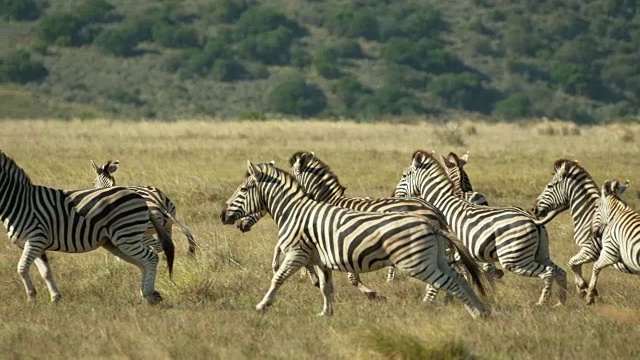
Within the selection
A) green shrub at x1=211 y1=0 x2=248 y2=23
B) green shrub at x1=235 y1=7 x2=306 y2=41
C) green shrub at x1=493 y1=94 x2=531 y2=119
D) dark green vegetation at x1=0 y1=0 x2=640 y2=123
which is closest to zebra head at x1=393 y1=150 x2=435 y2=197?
dark green vegetation at x1=0 y1=0 x2=640 y2=123

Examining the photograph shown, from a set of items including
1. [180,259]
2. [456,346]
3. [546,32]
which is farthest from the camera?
[546,32]

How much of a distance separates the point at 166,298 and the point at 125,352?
275 centimetres

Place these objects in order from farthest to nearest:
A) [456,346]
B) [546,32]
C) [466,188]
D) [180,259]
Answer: [546,32] → [466,188] → [180,259] → [456,346]

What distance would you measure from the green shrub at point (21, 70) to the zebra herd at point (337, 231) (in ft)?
178

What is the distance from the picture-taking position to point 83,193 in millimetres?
11453

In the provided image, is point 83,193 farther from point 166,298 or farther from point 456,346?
point 456,346

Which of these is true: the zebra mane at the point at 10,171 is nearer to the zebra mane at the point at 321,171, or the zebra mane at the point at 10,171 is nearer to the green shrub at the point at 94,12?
the zebra mane at the point at 321,171

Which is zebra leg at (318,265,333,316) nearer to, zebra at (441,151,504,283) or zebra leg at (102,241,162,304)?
zebra leg at (102,241,162,304)

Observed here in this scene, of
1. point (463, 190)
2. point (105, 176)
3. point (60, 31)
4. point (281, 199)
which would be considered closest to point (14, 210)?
point (281, 199)

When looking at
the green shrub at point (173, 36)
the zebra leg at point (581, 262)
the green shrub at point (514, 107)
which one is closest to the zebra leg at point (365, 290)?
the zebra leg at point (581, 262)

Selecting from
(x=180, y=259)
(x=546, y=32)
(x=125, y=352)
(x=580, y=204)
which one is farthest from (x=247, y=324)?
(x=546, y=32)

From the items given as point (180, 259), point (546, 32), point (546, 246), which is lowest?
point (546, 32)

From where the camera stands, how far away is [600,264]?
11695 millimetres

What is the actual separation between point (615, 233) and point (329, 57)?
214 feet
